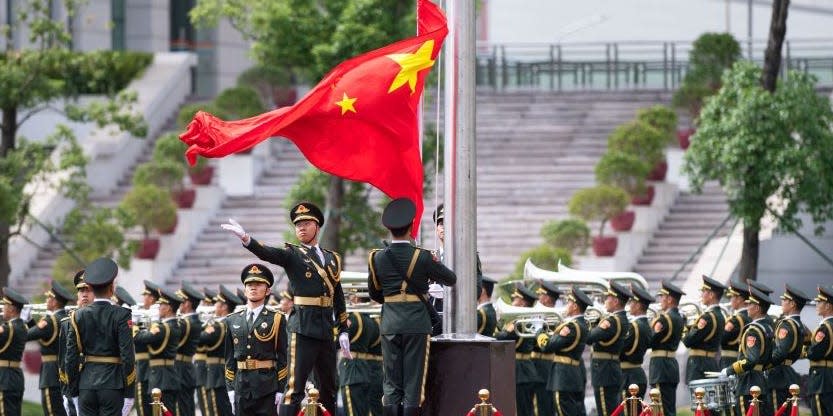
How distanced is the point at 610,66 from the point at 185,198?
29.7 ft

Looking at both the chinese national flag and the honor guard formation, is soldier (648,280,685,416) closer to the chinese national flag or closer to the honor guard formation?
the honor guard formation

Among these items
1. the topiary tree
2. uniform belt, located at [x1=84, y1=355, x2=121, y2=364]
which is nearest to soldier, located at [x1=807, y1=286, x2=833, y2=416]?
uniform belt, located at [x1=84, y1=355, x2=121, y2=364]

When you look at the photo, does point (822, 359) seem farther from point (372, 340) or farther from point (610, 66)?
point (610, 66)

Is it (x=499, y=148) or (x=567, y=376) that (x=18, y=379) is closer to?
(x=567, y=376)

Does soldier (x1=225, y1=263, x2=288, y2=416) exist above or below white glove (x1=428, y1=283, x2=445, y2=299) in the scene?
below

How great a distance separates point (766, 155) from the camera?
27.1 m

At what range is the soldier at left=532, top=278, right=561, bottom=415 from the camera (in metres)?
21.8

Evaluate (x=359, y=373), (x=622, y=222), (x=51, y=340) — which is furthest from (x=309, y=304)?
(x=622, y=222)

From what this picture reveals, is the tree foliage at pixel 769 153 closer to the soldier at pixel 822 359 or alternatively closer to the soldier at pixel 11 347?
the soldier at pixel 822 359

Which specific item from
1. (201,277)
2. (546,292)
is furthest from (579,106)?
(546,292)

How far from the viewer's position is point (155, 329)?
2194 cm

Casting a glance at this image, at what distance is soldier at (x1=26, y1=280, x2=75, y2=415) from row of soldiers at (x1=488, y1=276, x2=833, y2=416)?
14.7 ft

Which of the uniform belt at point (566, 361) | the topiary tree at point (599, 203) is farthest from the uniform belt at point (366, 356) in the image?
the topiary tree at point (599, 203)

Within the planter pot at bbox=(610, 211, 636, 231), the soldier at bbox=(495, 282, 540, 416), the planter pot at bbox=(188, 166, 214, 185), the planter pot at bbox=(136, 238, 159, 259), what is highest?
the planter pot at bbox=(188, 166, 214, 185)
